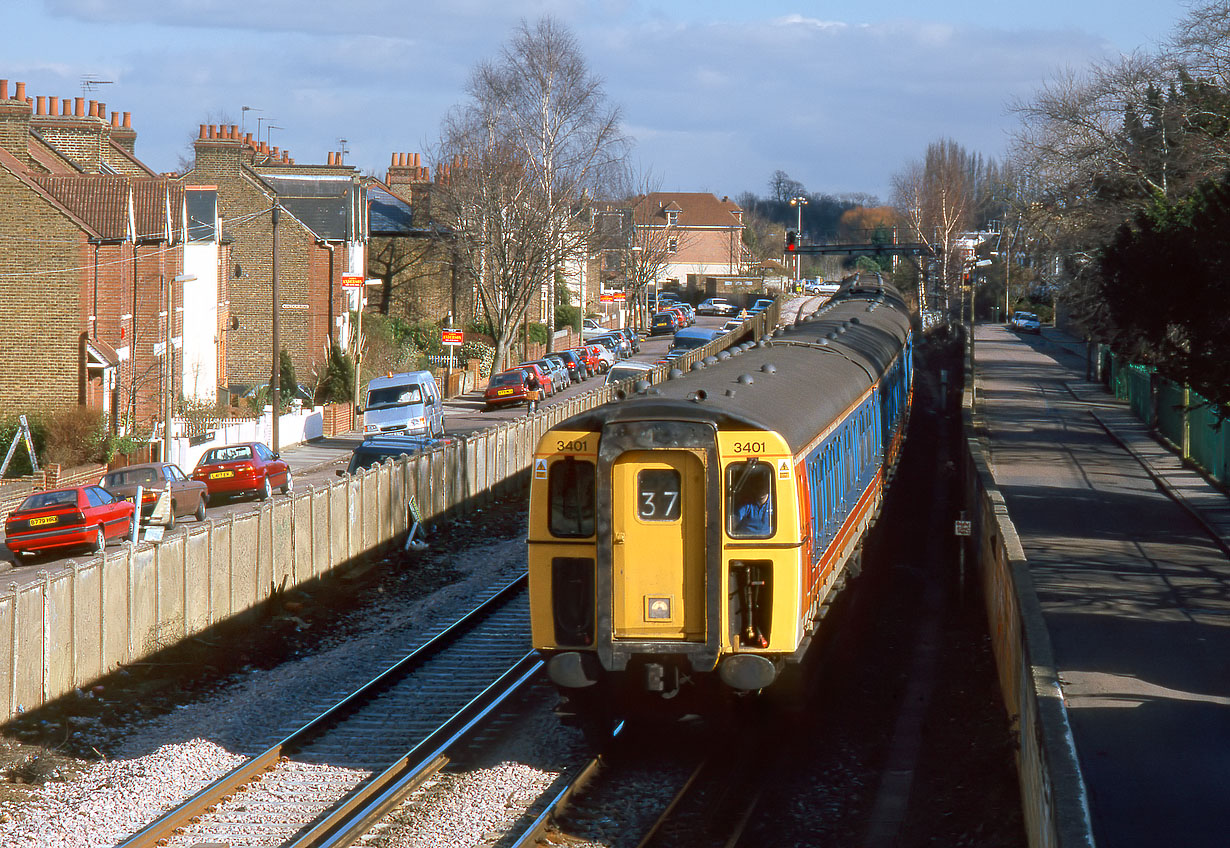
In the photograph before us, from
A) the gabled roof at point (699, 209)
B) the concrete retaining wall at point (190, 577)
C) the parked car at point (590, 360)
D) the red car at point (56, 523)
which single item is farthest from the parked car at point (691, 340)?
the gabled roof at point (699, 209)

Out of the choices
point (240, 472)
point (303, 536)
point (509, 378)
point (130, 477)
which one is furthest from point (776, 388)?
point (509, 378)

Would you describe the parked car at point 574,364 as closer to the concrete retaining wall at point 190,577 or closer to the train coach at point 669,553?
the concrete retaining wall at point 190,577

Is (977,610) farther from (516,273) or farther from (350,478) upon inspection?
(516,273)

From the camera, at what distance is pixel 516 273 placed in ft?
174

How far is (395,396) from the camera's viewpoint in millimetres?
35500

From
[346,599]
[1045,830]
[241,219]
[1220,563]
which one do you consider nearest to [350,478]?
[346,599]

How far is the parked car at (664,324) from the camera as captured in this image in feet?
269

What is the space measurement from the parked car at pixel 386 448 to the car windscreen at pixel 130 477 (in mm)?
3617

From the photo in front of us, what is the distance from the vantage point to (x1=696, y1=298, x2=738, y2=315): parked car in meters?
96.1

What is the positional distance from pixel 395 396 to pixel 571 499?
2539 cm

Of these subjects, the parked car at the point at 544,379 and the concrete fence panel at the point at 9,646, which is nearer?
the concrete fence panel at the point at 9,646

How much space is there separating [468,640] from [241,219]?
3706 centimetres

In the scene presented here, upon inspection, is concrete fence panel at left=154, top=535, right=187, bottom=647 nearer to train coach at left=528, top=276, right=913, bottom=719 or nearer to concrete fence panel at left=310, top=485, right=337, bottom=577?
concrete fence panel at left=310, top=485, right=337, bottom=577

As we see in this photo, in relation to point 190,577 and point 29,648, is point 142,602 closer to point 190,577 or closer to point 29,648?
point 190,577
